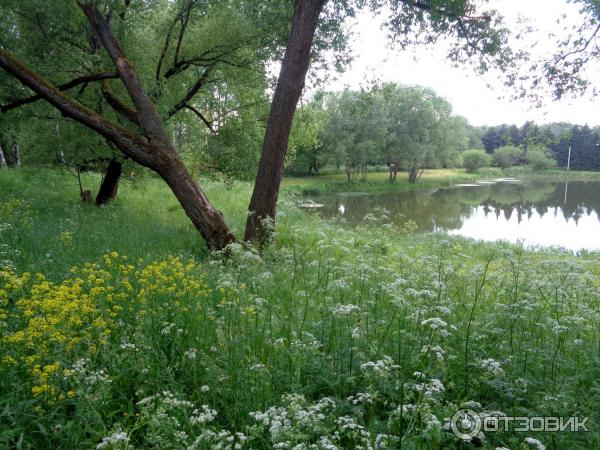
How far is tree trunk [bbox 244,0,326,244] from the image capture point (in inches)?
313

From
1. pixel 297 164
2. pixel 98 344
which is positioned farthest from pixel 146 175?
pixel 297 164

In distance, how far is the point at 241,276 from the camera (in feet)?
16.1

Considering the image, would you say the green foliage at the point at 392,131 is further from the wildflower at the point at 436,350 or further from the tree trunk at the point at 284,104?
the wildflower at the point at 436,350

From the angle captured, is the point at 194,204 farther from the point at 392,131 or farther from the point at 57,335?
the point at 392,131

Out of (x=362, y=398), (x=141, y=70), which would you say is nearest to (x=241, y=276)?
(x=362, y=398)

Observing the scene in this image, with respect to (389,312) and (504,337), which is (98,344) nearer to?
(389,312)

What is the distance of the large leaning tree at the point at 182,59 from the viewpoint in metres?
8.05

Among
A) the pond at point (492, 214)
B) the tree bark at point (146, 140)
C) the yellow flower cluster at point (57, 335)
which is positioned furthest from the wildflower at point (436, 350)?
the pond at point (492, 214)

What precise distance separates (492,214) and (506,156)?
204ft

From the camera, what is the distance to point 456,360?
11.2ft

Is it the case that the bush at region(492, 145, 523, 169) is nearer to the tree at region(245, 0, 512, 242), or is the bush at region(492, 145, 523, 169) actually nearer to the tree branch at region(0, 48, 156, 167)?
the tree at region(245, 0, 512, 242)

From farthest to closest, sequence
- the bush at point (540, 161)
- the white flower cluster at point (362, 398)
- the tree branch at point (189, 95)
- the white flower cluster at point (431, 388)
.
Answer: the bush at point (540, 161) < the tree branch at point (189, 95) < the white flower cluster at point (362, 398) < the white flower cluster at point (431, 388)

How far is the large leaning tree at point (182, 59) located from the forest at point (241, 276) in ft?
0.18

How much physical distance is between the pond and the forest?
63 centimetres
